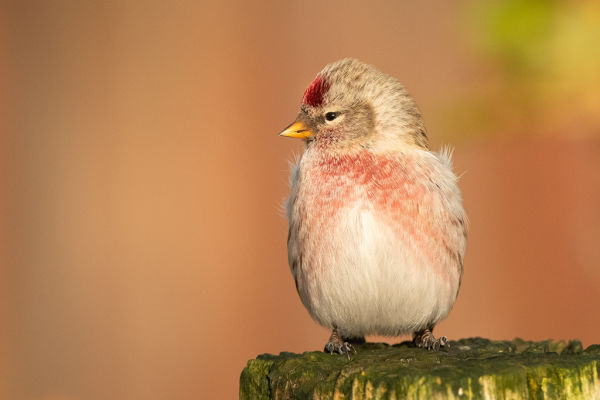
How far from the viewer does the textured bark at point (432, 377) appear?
2.41 meters

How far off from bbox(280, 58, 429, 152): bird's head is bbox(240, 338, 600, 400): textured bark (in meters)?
1.34

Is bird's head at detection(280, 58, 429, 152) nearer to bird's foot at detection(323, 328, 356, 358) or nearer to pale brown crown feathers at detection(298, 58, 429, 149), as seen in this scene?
pale brown crown feathers at detection(298, 58, 429, 149)

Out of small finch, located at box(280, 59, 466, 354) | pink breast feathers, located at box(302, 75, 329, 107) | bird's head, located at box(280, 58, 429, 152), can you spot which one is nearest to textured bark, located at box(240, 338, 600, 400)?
small finch, located at box(280, 59, 466, 354)

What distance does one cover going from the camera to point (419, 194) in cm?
365

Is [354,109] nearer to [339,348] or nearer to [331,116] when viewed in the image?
[331,116]

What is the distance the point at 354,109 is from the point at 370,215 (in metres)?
0.65

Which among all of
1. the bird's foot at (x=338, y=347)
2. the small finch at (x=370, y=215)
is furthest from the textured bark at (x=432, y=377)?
the small finch at (x=370, y=215)

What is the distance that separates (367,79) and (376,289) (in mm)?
1020

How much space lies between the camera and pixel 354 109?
399cm

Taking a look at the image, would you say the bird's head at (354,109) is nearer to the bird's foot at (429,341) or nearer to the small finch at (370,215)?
the small finch at (370,215)

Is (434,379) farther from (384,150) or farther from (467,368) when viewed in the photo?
(384,150)

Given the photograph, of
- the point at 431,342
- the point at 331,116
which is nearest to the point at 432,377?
the point at 431,342

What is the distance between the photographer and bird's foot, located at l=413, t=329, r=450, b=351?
3372 millimetres

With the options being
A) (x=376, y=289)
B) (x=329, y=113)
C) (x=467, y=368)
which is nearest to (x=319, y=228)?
(x=376, y=289)
